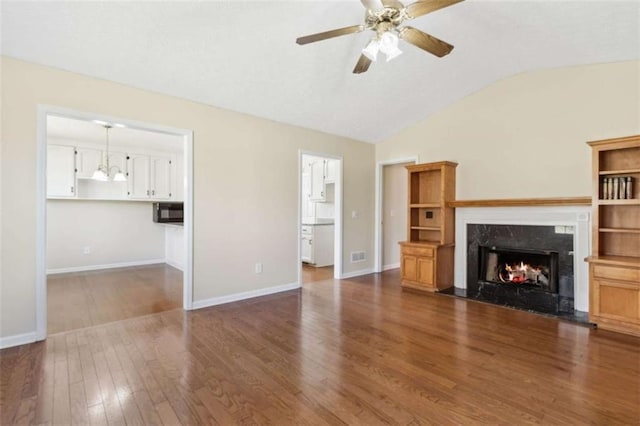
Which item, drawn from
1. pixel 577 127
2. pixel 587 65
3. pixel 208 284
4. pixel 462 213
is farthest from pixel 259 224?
pixel 587 65

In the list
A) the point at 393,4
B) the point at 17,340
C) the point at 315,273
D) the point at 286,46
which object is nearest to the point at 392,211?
the point at 315,273

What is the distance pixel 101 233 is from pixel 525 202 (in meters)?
7.36

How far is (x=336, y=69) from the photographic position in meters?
3.61

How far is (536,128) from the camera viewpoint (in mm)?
4016

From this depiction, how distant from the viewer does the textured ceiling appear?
8.30ft

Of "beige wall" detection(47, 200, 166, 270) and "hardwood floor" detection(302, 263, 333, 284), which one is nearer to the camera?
"hardwood floor" detection(302, 263, 333, 284)

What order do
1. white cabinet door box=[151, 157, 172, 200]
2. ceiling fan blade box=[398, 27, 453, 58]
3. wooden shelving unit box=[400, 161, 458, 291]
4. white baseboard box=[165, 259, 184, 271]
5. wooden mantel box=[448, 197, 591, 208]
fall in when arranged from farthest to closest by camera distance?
1. white cabinet door box=[151, 157, 172, 200]
2. white baseboard box=[165, 259, 184, 271]
3. wooden shelving unit box=[400, 161, 458, 291]
4. wooden mantel box=[448, 197, 591, 208]
5. ceiling fan blade box=[398, 27, 453, 58]

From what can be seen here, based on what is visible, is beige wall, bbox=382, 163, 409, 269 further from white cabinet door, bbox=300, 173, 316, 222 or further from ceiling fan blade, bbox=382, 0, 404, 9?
ceiling fan blade, bbox=382, 0, 404, 9

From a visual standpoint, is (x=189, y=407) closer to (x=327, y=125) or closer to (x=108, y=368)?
(x=108, y=368)

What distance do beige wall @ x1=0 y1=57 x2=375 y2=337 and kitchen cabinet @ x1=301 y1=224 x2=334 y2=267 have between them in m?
1.05

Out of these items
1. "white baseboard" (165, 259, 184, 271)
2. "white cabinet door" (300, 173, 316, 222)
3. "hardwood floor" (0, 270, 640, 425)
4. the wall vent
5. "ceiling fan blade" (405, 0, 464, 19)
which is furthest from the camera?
"white cabinet door" (300, 173, 316, 222)

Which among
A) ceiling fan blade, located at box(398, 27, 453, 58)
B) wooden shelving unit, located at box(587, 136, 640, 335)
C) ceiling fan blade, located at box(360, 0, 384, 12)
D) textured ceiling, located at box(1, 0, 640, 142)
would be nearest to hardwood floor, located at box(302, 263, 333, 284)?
textured ceiling, located at box(1, 0, 640, 142)

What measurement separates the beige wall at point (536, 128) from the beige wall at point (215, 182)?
1.72m

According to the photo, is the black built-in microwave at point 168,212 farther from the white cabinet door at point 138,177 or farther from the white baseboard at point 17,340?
the white baseboard at point 17,340
